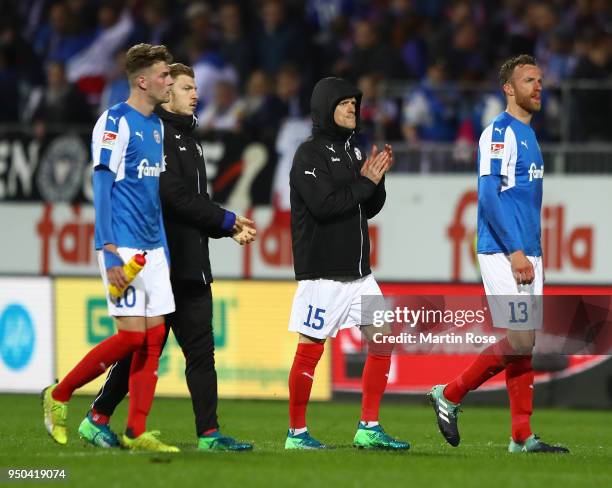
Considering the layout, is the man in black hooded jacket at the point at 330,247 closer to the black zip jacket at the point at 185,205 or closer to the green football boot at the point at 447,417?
the green football boot at the point at 447,417

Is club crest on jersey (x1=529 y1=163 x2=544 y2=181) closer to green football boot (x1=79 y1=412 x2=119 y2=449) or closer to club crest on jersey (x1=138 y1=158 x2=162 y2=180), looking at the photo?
club crest on jersey (x1=138 y1=158 x2=162 y2=180)

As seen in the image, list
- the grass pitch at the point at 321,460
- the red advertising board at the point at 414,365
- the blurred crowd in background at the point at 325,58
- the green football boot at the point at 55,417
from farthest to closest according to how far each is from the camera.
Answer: the blurred crowd in background at the point at 325,58 → the red advertising board at the point at 414,365 → the green football boot at the point at 55,417 → the grass pitch at the point at 321,460

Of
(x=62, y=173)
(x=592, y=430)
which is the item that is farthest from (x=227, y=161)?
(x=592, y=430)

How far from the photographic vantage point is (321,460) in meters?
8.34

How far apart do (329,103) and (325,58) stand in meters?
9.46

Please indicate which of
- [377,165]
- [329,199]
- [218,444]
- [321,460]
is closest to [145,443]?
[218,444]

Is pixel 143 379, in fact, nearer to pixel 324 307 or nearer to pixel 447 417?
pixel 324 307

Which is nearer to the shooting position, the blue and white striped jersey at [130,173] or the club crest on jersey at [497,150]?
the blue and white striped jersey at [130,173]

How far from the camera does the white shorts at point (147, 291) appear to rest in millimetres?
8289

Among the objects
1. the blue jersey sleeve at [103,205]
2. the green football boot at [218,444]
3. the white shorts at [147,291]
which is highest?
the blue jersey sleeve at [103,205]

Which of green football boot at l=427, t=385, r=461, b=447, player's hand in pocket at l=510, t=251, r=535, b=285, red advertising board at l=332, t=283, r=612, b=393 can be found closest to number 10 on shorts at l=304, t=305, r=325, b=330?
green football boot at l=427, t=385, r=461, b=447

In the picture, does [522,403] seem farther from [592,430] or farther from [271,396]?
[271,396]

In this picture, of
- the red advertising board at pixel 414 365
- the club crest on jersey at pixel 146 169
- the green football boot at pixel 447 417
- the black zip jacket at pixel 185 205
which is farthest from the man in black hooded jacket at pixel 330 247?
the red advertising board at pixel 414 365

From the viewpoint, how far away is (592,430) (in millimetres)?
11484
